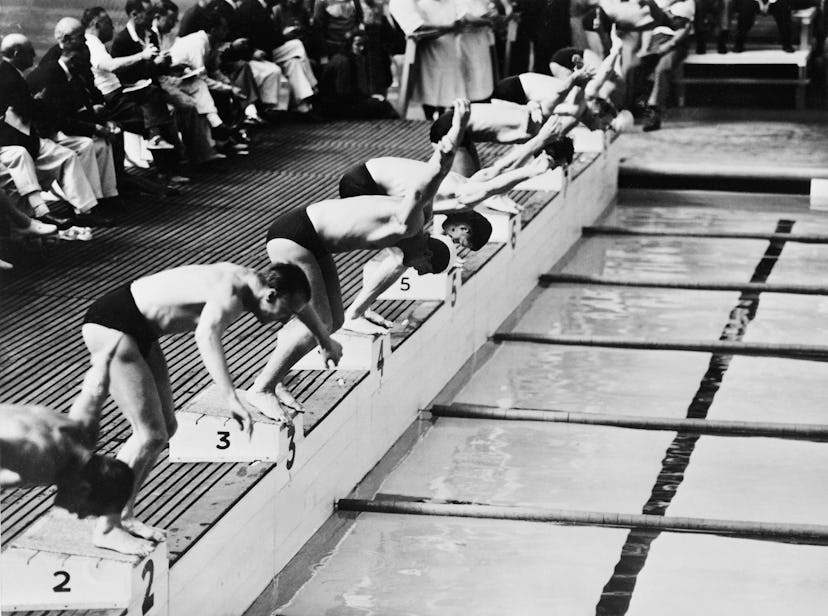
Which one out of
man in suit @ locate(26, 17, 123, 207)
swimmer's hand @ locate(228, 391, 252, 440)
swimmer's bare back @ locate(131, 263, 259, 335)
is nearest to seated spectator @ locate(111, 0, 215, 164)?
man in suit @ locate(26, 17, 123, 207)

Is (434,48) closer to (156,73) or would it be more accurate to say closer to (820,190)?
(156,73)

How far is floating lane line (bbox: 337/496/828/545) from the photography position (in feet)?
19.2

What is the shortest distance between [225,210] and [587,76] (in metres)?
2.57

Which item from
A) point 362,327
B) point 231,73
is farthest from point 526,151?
point 231,73

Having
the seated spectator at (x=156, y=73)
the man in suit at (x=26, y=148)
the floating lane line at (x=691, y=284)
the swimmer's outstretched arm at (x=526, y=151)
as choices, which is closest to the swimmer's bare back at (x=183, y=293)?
the swimmer's outstretched arm at (x=526, y=151)

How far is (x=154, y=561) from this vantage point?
13.9 ft

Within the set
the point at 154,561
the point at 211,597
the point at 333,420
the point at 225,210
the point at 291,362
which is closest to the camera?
the point at 154,561

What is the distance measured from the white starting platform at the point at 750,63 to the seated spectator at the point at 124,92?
7813 mm

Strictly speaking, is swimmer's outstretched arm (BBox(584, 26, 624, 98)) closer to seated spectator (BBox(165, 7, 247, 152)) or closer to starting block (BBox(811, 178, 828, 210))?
seated spectator (BBox(165, 7, 247, 152))

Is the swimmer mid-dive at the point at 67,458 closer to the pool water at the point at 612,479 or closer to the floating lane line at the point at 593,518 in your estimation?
the pool water at the point at 612,479

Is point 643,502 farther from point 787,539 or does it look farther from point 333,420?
point 333,420

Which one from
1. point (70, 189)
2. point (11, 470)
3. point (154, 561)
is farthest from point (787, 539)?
point (70, 189)

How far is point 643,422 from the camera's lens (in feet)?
23.8

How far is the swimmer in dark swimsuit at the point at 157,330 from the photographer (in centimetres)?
433
